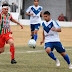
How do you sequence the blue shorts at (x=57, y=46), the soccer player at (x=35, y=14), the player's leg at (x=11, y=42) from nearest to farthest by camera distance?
the blue shorts at (x=57, y=46), the player's leg at (x=11, y=42), the soccer player at (x=35, y=14)

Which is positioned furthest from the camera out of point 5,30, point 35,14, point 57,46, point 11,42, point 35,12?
point 35,14

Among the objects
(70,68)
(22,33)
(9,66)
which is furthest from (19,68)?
(22,33)

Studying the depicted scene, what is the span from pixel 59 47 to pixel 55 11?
121 feet

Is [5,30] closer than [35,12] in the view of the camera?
Yes

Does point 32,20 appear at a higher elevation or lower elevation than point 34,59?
higher

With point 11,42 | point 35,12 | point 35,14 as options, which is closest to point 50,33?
point 11,42

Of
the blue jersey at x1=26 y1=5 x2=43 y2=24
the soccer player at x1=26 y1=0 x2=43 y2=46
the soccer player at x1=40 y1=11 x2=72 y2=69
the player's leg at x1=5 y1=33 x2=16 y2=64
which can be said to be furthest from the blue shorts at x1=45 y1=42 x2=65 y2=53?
the blue jersey at x1=26 y1=5 x2=43 y2=24

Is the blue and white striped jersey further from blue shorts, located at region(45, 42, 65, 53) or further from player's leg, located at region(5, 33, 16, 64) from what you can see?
player's leg, located at region(5, 33, 16, 64)

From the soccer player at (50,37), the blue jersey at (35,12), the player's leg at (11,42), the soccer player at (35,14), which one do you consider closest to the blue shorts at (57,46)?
the soccer player at (50,37)

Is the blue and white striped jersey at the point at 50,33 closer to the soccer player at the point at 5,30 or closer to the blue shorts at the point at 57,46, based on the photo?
the blue shorts at the point at 57,46

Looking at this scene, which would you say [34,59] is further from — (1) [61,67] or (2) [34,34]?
(2) [34,34]

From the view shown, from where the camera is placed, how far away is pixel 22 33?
27.5 meters

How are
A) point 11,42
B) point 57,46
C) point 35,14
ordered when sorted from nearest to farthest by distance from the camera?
point 57,46 → point 11,42 → point 35,14

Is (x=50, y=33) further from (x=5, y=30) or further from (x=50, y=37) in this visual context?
(x=5, y=30)
